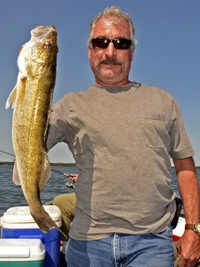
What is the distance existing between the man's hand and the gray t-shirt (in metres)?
0.26

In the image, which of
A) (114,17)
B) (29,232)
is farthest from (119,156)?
(29,232)

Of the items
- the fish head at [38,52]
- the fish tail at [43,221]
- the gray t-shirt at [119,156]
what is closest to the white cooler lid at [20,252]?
the gray t-shirt at [119,156]

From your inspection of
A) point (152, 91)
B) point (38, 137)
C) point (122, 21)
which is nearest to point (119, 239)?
point (38, 137)

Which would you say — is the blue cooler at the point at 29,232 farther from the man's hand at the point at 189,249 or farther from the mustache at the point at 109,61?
the mustache at the point at 109,61

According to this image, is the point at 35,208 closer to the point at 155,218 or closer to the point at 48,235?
the point at 155,218

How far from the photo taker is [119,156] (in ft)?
8.06

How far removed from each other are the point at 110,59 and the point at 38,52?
0.75 metres

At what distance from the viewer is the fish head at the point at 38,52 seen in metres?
2.36

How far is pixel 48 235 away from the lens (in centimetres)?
387

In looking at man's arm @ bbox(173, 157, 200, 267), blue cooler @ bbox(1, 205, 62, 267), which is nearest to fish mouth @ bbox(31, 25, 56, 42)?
man's arm @ bbox(173, 157, 200, 267)

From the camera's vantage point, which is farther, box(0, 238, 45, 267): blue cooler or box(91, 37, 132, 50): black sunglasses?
box(0, 238, 45, 267): blue cooler

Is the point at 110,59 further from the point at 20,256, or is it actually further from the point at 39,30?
the point at 20,256

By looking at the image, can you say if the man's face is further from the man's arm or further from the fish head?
the man's arm

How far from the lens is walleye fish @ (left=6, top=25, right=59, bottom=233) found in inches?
88.1
